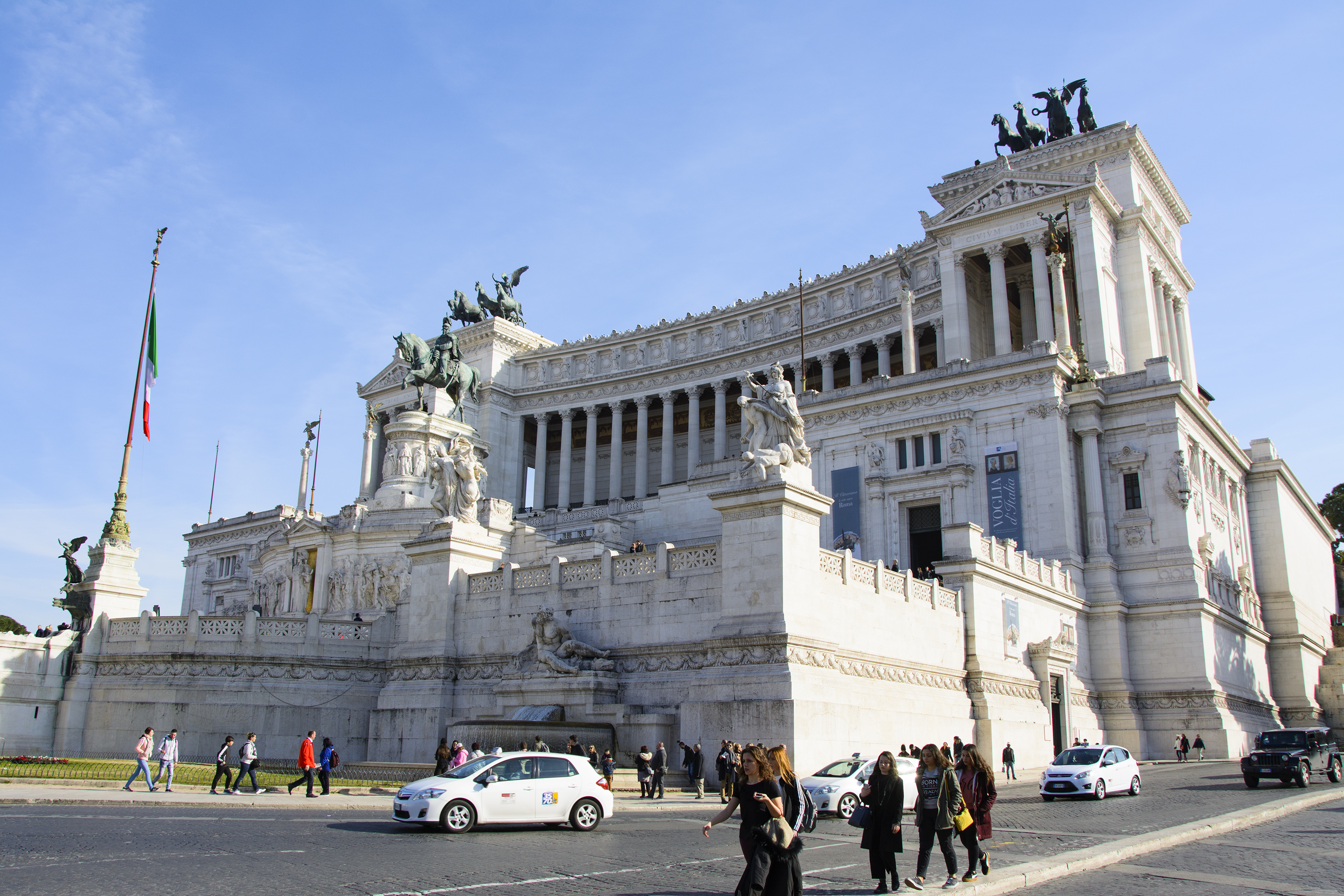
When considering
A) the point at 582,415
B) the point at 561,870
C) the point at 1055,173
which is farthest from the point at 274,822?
the point at 582,415

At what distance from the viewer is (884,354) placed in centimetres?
7294

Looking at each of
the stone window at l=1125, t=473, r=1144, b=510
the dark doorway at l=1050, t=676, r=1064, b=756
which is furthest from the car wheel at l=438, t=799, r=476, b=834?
the stone window at l=1125, t=473, r=1144, b=510

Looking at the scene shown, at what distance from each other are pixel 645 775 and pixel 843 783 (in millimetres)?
4434

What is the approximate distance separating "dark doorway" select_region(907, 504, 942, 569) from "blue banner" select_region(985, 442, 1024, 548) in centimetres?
249

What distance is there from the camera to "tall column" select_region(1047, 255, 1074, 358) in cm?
5422

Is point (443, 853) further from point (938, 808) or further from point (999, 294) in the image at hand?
point (999, 294)

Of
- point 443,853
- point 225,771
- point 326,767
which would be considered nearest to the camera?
point 443,853

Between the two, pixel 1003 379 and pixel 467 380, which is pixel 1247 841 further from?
pixel 467 380

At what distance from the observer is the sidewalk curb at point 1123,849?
482 inches

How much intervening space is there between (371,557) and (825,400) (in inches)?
922

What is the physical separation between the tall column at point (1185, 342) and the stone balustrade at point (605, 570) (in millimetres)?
52453

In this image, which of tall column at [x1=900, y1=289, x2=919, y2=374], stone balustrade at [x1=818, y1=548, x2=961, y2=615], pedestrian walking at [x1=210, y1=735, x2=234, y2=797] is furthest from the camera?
tall column at [x1=900, y1=289, x2=919, y2=374]

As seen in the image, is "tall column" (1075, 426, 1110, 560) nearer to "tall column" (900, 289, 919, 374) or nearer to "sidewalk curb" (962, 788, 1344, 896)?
"tall column" (900, 289, 919, 374)

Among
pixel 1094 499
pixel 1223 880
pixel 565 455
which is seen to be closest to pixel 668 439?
pixel 565 455
